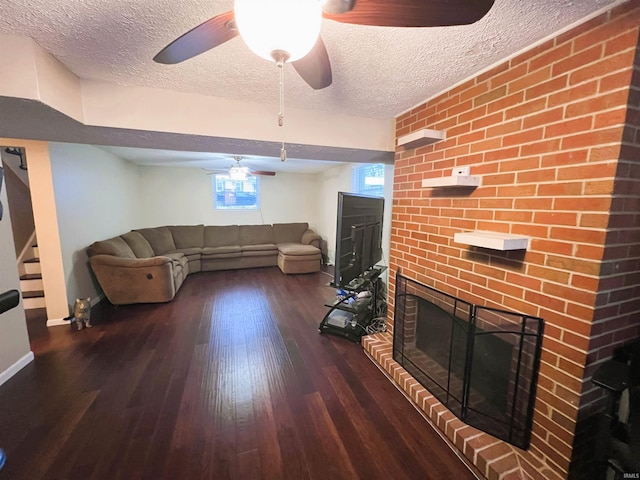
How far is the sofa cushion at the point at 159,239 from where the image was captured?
4.71m

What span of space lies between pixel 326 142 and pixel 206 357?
2.17 metres

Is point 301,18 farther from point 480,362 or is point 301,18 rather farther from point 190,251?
point 190,251

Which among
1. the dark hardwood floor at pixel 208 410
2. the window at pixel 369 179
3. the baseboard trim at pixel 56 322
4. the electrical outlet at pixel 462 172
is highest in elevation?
the window at pixel 369 179

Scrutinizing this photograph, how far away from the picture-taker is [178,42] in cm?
97

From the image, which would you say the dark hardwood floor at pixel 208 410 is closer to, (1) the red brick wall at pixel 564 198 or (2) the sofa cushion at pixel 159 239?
(1) the red brick wall at pixel 564 198

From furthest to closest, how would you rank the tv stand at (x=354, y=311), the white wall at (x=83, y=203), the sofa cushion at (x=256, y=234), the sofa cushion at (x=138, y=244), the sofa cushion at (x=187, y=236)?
1. the sofa cushion at (x=256, y=234)
2. the sofa cushion at (x=187, y=236)
3. the sofa cushion at (x=138, y=244)
4. the white wall at (x=83, y=203)
5. the tv stand at (x=354, y=311)

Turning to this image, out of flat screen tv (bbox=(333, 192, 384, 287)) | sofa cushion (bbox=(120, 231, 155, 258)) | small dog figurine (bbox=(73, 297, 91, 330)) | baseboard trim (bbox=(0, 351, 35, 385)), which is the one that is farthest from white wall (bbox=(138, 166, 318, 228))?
flat screen tv (bbox=(333, 192, 384, 287))

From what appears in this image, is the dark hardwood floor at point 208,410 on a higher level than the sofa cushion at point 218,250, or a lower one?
lower

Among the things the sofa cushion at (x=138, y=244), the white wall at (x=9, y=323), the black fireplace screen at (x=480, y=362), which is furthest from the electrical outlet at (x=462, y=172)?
the sofa cushion at (x=138, y=244)

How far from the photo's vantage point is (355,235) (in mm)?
2264

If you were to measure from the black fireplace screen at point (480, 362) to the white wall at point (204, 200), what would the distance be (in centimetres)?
478

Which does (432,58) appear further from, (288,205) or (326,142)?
(288,205)

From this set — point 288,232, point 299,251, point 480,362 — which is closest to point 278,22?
point 480,362

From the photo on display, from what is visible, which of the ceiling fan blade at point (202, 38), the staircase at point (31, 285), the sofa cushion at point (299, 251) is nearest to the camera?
the ceiling fan blade at point (202, 38)
